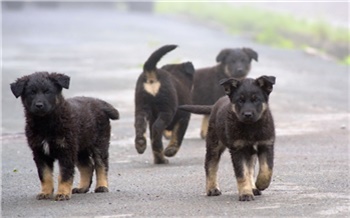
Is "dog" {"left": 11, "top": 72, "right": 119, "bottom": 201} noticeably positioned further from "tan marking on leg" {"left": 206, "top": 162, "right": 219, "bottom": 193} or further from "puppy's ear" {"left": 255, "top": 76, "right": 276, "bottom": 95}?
"puppy's ear" {"left": 255, "top": 76, "right": 276, "bottom": 95}

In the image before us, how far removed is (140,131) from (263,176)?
10.5 ft

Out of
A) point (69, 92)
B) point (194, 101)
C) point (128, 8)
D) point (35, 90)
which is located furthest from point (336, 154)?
point (128, 8)

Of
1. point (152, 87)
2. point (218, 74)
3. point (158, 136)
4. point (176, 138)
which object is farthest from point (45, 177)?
point (218, 74)

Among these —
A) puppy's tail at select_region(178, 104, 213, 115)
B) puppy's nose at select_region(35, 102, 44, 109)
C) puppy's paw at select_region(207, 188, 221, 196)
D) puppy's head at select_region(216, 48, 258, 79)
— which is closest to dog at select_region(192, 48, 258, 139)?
puppy's head at select_region(216, 48, 258, 79)

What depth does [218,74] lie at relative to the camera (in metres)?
15.5

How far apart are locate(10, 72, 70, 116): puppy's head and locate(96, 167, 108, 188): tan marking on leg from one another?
95 centimetres

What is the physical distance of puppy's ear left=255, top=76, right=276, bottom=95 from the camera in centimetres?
935

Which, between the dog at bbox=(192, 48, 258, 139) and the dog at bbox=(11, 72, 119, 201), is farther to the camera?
the dog at bbox=(192, 48, 258, 139)

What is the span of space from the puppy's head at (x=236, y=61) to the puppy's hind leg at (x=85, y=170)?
5.26 metres

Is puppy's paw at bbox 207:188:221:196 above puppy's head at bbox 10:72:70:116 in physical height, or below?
below

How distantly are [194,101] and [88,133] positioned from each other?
5153 millimetres

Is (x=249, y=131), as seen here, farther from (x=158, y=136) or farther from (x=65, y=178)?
(x=158, y=136)

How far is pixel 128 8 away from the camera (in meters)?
47.3

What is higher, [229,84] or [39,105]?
[229,84]
